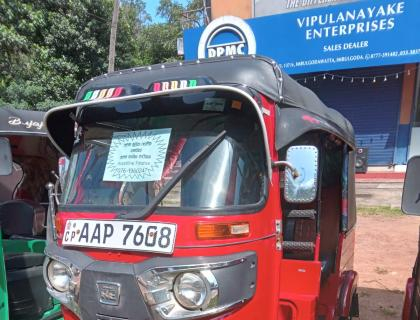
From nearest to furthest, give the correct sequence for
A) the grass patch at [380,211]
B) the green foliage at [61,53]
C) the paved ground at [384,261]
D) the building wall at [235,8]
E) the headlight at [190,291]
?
1. the headlight at [190,291]
2. the paved ground at [384,261]
3. the grass patch at [380,211]
4. the building wall at [235,8]
5. the green foliage at [61,53]

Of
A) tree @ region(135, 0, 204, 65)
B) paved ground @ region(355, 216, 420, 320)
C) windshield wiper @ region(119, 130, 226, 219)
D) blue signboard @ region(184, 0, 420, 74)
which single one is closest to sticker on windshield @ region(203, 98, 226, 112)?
windshield wiper @ region(119, 130, 226, 219)

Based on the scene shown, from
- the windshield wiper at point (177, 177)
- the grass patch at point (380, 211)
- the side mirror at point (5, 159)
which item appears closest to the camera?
the windshield wiper at point (177, 177)

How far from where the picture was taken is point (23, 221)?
427 centimetres

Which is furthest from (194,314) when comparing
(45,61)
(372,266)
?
(45,61)

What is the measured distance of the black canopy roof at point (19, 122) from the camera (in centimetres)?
390

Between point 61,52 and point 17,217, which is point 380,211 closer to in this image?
point 17,217

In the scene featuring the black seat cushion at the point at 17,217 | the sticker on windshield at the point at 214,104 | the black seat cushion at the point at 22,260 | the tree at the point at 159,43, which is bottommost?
the black seat cushion at the point at 22,260

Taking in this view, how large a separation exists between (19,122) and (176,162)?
7.68 feet

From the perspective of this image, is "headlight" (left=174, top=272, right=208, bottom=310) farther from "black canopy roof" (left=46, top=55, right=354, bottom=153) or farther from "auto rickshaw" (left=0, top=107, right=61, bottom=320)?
"auto rickshaw" (left=0, top=107, right=61, bottom=320)

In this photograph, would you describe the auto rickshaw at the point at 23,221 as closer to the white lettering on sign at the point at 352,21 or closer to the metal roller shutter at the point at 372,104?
the white lettering on sign at the point at 352,21

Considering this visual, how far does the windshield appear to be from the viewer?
2307 millimetres

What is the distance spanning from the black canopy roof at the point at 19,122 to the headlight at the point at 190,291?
89.2 inches

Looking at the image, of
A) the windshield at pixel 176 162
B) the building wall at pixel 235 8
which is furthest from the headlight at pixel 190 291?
the building wall at pixel 235 8

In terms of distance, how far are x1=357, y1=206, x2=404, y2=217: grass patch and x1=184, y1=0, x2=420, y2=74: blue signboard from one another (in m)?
3.45
